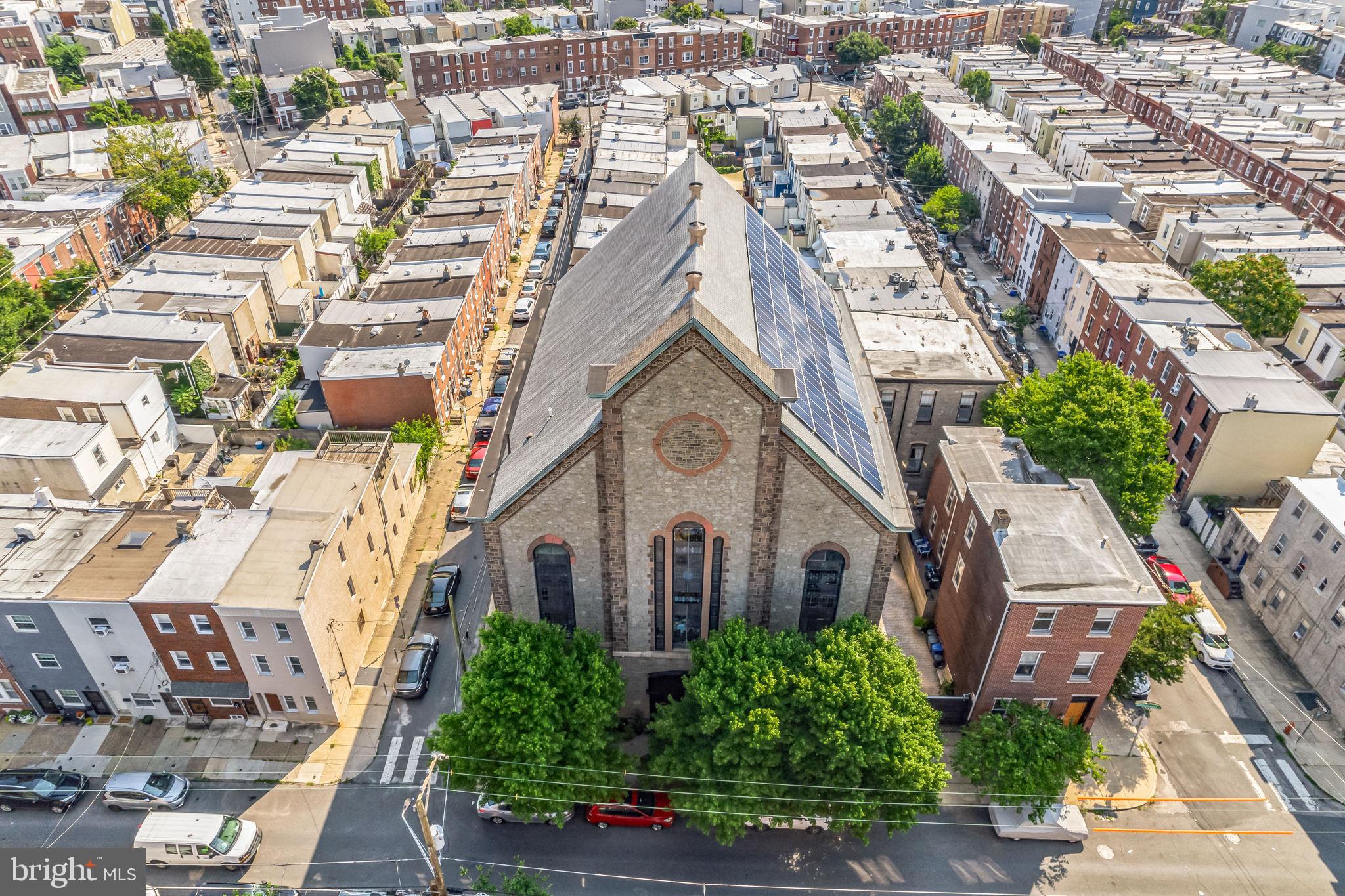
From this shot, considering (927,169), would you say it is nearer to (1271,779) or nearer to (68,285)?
(1271,779)

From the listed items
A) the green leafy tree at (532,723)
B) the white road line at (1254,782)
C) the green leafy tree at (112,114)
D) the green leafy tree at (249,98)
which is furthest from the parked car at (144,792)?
the green leafy tree at (249,98)

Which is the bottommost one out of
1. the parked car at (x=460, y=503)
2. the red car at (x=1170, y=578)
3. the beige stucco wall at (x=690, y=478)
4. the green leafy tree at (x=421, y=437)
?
the parked car at (x=460, y=503)

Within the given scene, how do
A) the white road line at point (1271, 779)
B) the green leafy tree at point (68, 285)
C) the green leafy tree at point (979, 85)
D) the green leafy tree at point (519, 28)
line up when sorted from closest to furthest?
1. the white road line at point (1271, 779)
2. the green leafy tree at point (68, 285)
3. the green leafy tree at point (979, 85)
4. the green leafy tree at point (519, 28)

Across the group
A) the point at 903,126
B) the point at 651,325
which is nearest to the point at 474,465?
the point at 651,325

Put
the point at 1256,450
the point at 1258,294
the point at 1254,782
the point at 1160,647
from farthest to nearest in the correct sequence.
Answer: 1. the point at 1258,294
2. the point at 1256,450
3. the point at 1160,647
4. the point at 1254,782

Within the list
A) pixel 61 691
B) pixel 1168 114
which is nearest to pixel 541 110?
pixel 1168 114

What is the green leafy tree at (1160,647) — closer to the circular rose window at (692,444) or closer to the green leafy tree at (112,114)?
the circular rose window at (692,444)

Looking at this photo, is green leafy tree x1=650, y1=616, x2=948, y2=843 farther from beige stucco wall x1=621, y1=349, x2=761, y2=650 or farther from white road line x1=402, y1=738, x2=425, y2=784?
white road line x1=402, y1=738, x2=425, y2=784

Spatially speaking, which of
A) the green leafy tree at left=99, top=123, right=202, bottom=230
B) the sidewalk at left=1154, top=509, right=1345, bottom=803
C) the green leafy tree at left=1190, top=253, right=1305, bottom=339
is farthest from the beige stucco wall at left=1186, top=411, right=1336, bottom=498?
the green leafy tree at left=99, top=123, right=202, bottom=230

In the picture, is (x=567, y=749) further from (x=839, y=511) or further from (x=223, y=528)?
(x=223, y=528)
